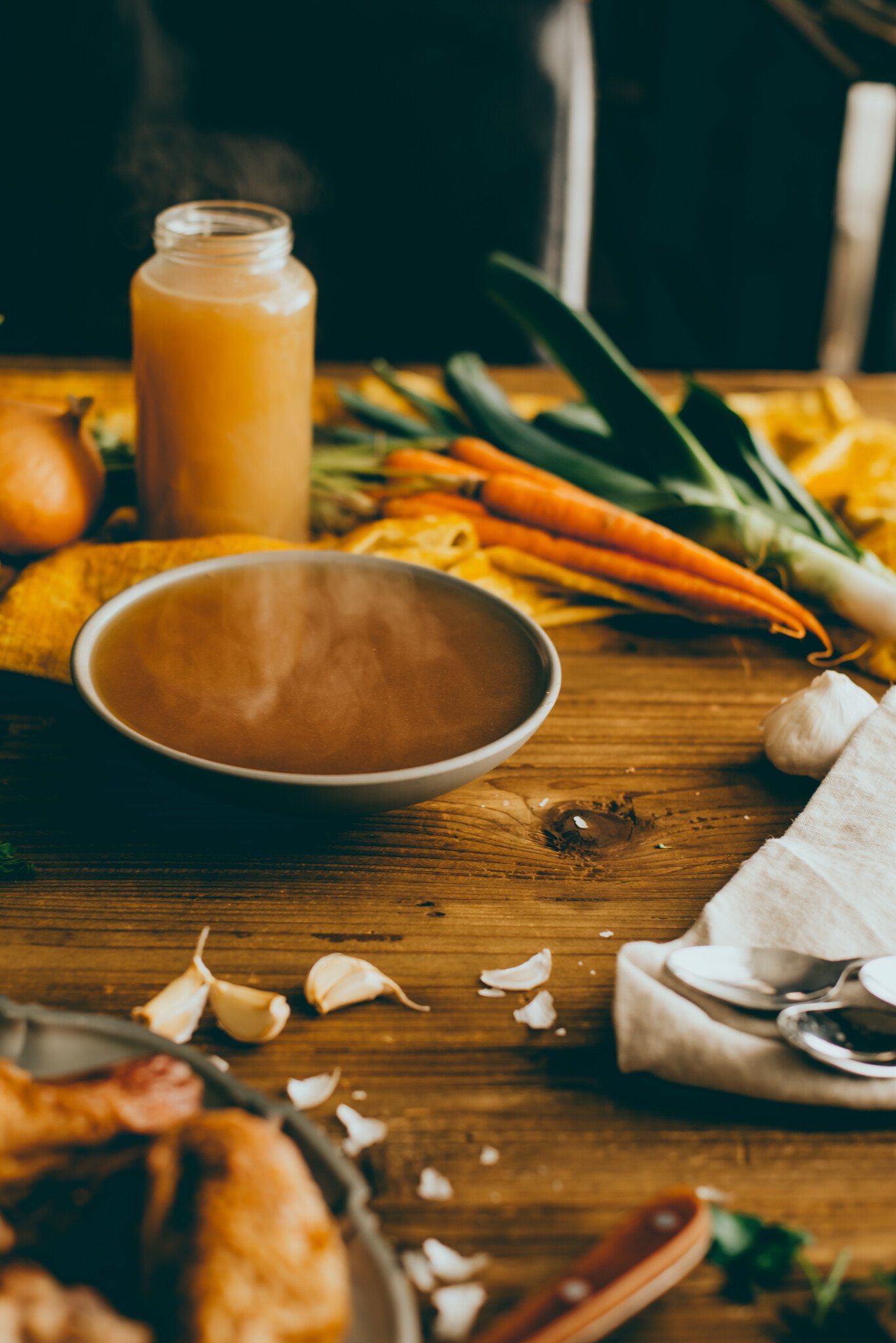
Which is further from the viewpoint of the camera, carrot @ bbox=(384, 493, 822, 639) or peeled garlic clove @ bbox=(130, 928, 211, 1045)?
carrot @ bbox=(384, 493, 822, 639)

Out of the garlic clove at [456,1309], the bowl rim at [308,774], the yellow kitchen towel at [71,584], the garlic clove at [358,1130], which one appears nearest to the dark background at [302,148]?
the yellow kitchen towel at [71,584]

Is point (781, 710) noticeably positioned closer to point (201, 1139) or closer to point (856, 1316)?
point (856, 1316)

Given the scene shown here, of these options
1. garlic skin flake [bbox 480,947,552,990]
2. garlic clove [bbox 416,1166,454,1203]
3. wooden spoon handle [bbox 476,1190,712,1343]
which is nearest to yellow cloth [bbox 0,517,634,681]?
garlic skin flake [bbox 480,947,552,990]

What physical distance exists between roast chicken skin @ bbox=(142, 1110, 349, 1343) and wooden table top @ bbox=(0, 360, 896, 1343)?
0.12 m

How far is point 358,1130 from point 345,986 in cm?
10

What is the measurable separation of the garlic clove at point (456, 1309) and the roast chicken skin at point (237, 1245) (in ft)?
0.22

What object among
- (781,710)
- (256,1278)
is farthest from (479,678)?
(256,1278)

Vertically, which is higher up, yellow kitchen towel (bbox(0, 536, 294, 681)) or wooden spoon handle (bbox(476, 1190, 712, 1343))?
wooden spoon handle (bbox(476, 1190, 712, 1343))

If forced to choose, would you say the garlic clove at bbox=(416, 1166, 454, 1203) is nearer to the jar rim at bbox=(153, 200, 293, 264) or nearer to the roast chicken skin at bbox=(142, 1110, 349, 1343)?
the roast chicken skin at bbox=(142, 1110, 349, 1343)

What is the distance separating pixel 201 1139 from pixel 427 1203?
16 cm

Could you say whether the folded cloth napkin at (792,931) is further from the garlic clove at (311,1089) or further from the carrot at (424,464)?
the carrot at (424,464)

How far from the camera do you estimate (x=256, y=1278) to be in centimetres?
42

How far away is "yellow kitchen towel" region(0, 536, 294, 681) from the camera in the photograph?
1060 mm

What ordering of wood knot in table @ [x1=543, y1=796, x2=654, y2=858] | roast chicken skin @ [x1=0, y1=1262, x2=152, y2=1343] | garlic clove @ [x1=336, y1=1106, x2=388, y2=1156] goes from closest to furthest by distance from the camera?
roast chicken skin @ [x1=0, y1=1262, x2=152, y2=1343] < garlic clove @ [x1=336, y1=1106, x2=388, y2=1156] < wood knot in table @ [x1=543, y1=796, x2=654, y2=858]
